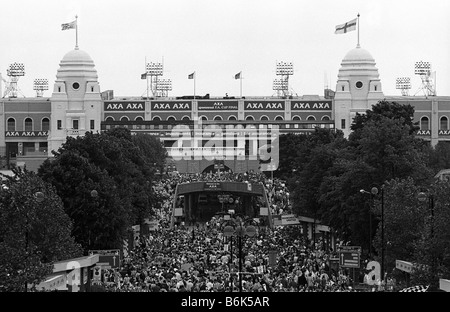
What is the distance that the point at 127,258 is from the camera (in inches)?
2628

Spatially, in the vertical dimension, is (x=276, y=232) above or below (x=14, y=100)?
below

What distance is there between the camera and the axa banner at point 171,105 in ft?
564

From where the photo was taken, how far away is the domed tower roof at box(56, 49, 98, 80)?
172250 millimetres

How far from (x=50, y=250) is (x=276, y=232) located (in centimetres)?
4079

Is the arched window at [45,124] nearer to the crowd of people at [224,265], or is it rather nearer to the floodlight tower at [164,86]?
the floodlight tower at [164,86]

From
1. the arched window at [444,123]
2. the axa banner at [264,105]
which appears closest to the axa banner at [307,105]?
the axa banner at [264,105]

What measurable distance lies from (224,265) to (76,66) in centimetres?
11978

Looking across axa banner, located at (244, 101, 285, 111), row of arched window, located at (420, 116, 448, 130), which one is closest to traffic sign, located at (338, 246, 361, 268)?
row of arched window, located at (420, 116, 448, 130)

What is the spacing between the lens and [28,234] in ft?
146

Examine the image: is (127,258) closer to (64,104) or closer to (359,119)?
(359,119)

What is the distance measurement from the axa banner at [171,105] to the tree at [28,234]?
4542 inches
